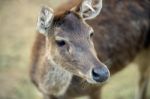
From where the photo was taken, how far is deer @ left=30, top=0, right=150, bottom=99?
18.4 ft

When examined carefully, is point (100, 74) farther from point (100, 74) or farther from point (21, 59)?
point (21, 59)

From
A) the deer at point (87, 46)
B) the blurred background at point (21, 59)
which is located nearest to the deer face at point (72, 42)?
the deer at point (87, 46)

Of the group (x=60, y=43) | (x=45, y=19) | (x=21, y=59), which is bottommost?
(x=21, y=59)

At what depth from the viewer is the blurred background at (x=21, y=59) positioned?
820 cm

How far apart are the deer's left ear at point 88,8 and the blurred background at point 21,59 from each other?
6.02ft

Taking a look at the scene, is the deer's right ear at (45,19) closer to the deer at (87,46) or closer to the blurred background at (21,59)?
the deer at (87,46)


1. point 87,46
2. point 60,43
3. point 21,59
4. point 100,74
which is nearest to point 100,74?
point 100,74

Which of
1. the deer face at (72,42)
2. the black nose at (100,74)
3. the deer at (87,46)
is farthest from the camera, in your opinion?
the deer at (87,46)

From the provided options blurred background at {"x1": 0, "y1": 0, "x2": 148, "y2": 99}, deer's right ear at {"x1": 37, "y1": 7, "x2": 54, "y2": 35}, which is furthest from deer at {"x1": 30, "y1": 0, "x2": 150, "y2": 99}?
blurred background at {"x1": 0, "y1": 0, "x2": 148, "y2": 99}

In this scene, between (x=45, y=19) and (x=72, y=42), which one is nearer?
(x=72, y=42)

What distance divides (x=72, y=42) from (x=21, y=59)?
137 inches

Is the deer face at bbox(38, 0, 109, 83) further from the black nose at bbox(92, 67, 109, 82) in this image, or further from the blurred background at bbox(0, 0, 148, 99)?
the blurred background at bbox(0, 0, 148, 99)

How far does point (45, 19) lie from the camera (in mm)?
5824

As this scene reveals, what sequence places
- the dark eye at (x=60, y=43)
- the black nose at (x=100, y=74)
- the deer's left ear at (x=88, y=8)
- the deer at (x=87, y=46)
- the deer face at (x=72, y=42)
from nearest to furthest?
the black nose at (x=100, y=74) < the deer face at (x=72, y=42) < the deer at (x=87, y=46) < the dark eye at (x=60, y=43) < the deer's left ear at (x=88, y=8)
